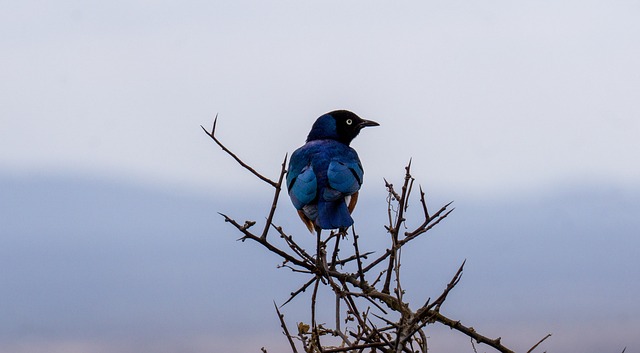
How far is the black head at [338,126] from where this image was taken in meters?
8.44

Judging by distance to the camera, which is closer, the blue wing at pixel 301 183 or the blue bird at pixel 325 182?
the blue bird at pixel 325 182

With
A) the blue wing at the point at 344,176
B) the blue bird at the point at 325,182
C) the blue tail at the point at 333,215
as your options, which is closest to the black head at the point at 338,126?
the blue bird at the point at 325,182

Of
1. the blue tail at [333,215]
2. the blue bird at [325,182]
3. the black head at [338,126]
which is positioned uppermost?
the black head at [338,126]

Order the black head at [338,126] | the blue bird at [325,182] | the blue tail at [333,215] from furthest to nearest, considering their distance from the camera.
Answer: the black head at [338,126] < the blue bird at [325,182] < the blue tail at [333,215]

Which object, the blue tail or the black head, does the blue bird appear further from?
the black head

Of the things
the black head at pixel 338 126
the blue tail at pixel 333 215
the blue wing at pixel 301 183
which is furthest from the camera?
the black head at pixel 338 126

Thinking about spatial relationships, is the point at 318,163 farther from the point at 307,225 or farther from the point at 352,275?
the point at 352,275

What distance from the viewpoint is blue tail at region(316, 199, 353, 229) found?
6574 mm

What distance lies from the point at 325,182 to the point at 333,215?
17.6 inches

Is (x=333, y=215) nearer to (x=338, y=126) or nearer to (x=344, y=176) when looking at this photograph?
(x=344, y=176)

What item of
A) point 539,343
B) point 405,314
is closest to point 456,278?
point 405,314

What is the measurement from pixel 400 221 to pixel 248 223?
2.71 ft

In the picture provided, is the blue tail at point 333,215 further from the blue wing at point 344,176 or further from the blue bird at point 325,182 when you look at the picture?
the blue wing at point 344,176

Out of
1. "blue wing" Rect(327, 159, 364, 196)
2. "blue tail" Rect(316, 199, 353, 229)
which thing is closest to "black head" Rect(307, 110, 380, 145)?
"blue wing" Rect(327, 159, 364, 196)
